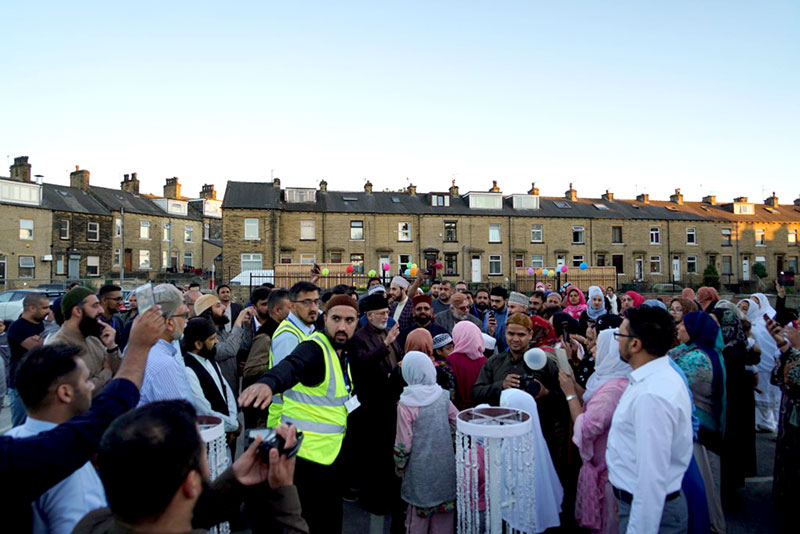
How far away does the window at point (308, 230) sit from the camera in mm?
36344

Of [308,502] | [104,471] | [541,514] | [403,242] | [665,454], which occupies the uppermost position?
[403,242]

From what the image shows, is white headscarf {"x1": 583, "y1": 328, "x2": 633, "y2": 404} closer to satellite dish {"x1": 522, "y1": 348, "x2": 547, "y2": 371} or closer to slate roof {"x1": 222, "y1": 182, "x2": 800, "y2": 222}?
satellite dish {"x1": 522, "y1": 348, "x2": 547, "y2": 371}

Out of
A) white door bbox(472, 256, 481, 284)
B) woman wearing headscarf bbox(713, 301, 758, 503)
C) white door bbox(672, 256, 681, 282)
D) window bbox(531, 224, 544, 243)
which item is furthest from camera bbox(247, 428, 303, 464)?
white door bbox(672, 256, 681, 282)

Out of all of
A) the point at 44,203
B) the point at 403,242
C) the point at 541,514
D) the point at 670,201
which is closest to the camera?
the point at 541,514

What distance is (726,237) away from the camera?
143 ft

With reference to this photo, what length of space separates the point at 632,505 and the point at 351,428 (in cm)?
283

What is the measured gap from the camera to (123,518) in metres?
1.54

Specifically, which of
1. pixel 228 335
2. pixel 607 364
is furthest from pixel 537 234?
pixel 607 364

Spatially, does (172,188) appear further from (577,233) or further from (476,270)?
(577,233)

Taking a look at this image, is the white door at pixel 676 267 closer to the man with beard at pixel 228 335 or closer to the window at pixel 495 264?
the window at pixel 495 264

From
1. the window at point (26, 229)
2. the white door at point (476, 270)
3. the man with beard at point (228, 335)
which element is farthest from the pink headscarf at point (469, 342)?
the window at point (26, 229)

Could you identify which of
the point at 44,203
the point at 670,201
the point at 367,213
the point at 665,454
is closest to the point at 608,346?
the point at 665,454

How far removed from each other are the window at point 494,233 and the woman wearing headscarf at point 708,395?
35.3m

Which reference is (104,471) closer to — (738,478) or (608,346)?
(608,346)
